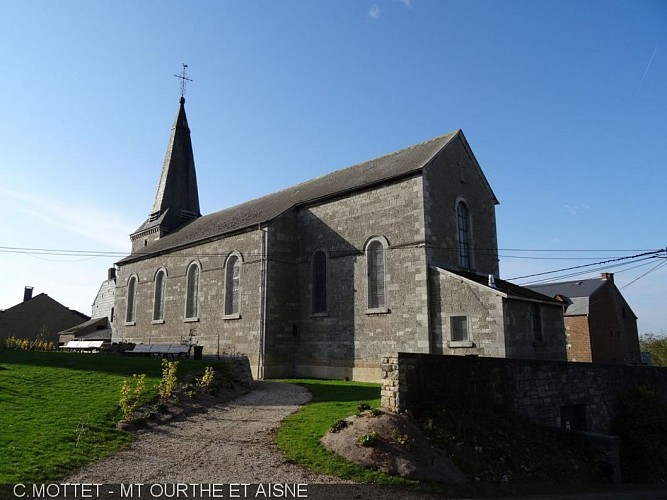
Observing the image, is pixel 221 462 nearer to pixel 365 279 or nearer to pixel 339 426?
pixel 339 426

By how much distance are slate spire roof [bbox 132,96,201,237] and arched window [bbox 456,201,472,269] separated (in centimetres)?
2545

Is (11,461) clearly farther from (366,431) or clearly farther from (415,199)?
(415,199)

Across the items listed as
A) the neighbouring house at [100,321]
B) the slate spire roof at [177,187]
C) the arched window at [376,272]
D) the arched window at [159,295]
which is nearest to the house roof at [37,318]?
the neighbouring house at [100,321]

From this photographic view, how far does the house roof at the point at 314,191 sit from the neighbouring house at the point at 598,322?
60.7 ft

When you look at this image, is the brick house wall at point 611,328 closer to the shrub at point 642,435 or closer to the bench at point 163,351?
the shrub at point 642,435

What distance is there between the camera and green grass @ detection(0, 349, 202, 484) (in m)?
8.58

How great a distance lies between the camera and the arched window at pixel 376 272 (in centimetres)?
2202

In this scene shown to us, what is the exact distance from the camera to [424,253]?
20500 millimetres

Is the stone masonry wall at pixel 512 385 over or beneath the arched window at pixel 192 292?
beneath

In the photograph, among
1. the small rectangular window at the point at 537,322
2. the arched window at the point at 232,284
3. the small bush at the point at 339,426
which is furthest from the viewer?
the arched window at the point at 232,284

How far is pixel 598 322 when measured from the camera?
126 ft

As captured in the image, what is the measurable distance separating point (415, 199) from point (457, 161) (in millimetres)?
4324

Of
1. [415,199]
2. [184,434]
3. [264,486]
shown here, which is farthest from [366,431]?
[415,199]

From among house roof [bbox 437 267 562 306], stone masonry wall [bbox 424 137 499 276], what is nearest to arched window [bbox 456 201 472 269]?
stone masonry wall [bbox 424 137 499 276]
